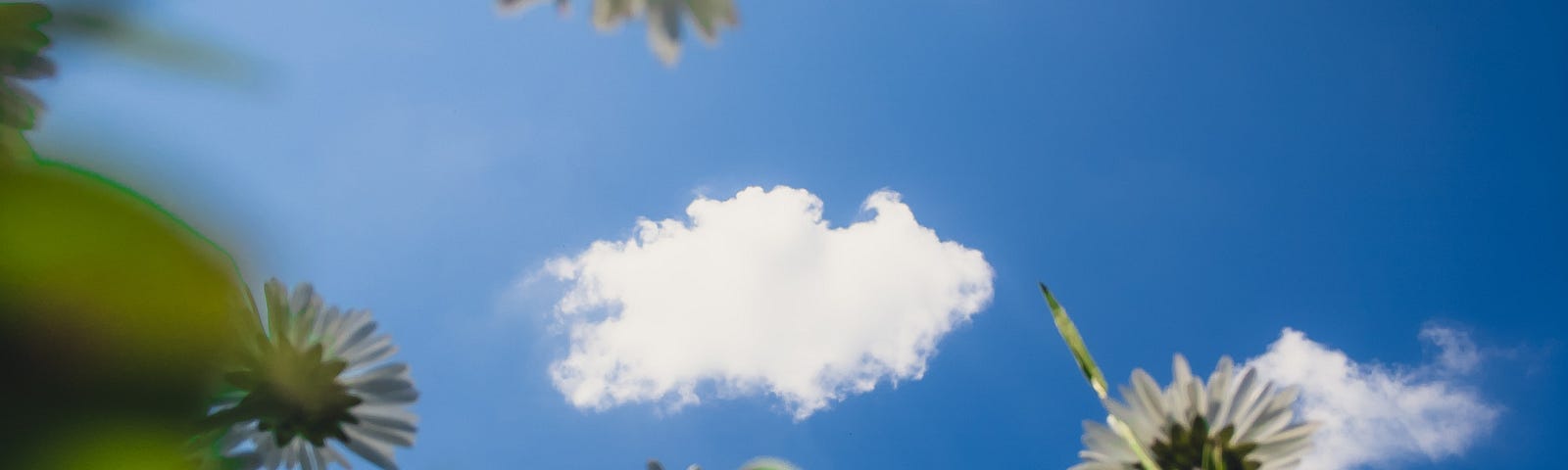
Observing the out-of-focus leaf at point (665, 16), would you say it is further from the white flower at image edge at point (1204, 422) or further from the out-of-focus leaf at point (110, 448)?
the white flower at image edge at point (1204, 422)

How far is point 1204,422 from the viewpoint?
87 centimetres

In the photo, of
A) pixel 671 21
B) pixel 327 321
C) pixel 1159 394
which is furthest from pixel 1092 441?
pixel 327 321

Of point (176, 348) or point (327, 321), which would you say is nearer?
point (176, 348)

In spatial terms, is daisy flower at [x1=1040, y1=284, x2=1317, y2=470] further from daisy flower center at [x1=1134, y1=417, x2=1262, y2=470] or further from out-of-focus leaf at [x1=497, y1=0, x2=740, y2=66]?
out-of-focus leaf at [x1=497, y1=0, x2=740, y2=66]

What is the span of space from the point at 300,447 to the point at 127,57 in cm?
61

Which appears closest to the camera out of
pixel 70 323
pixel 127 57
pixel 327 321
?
pixel 127 57

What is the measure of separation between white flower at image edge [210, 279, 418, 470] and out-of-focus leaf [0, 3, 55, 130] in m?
0.24

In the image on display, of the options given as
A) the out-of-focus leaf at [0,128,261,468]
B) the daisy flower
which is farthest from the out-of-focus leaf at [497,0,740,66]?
the daisy flower

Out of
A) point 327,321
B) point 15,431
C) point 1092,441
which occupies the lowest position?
point 15,431

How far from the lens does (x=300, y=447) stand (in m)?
0.90

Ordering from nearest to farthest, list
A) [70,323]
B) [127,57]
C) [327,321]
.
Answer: [127,57], [70,323], [327,321]

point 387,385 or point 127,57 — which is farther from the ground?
point 387,385

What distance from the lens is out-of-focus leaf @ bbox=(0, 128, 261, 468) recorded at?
1.60 ft

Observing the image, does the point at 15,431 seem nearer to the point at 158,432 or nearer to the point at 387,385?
the point at 158,432
